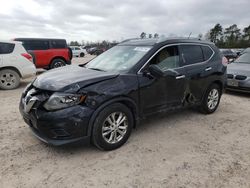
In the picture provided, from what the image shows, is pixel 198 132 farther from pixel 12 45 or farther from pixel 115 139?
pixel 12 45

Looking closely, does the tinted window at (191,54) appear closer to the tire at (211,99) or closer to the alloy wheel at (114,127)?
the tire at (211,99)

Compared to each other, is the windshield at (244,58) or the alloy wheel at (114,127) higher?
the windshield at (244,58)

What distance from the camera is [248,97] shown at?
6848 mm

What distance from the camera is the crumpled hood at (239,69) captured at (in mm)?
6939

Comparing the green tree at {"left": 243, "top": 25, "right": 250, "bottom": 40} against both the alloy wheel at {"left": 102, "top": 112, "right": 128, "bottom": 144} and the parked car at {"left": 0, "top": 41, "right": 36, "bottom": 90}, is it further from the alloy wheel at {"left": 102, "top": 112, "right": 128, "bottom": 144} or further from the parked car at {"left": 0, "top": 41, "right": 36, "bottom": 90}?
the alloy wheel at {"left": 102, "top": 112, "right": 128, "bottom": 144}

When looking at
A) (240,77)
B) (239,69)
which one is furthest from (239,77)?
(239,69)

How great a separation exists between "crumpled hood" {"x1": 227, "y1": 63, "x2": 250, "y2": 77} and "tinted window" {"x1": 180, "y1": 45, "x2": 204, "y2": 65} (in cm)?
304

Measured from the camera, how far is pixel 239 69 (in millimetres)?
7215

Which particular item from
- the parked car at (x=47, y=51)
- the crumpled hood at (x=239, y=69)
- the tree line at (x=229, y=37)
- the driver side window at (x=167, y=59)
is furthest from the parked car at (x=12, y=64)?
the tree line at (x=229, y=37)

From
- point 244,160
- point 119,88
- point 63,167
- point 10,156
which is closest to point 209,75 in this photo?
point 244,160

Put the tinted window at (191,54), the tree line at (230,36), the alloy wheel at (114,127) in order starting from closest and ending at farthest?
the alloy wheel at (114,127) → the tinted window at (191,54) → the tree line at (230,36)

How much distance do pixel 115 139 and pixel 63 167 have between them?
843 mm

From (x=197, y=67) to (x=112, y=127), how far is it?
2.26 m

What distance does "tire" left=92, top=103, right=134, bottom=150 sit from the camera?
310cm
